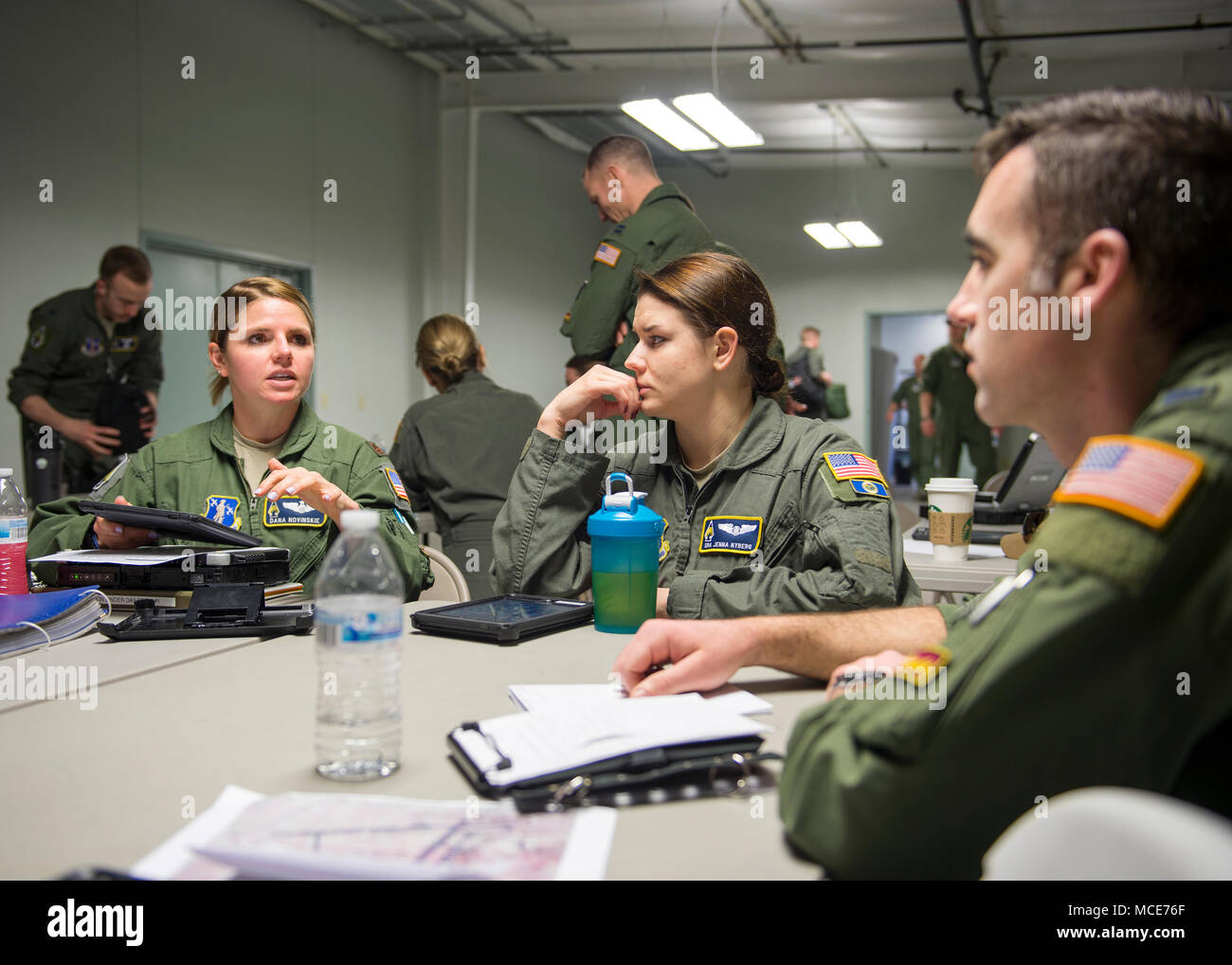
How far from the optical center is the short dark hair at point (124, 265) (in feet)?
14.3

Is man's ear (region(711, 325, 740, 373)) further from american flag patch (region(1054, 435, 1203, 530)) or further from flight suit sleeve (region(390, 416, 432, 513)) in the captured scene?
flight suit sleeve (region(390, 416, 432, 513))

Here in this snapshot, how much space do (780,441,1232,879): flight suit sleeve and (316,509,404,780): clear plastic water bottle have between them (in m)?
0.46

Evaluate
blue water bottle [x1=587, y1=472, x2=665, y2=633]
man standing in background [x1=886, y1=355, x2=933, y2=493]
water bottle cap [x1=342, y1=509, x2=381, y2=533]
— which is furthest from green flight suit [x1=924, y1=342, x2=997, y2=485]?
water bottle cap [x1=342, y1=509, x2=381, y2=533]

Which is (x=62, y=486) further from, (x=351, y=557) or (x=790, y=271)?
(x=790, y=271)

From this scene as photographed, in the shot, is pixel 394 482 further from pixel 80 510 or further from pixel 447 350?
pixel 447 350

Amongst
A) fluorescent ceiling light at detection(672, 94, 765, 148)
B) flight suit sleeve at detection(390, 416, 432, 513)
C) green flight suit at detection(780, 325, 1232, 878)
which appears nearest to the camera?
green flight suit at detection(780, 325, 1232, 878)

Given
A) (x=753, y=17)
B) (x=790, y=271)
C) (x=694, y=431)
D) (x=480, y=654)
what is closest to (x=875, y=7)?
(x=753, y=17)

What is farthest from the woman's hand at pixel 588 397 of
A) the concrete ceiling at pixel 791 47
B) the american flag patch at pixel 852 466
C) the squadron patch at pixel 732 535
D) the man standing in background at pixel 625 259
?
the concrete ceiling at pixel 791 47

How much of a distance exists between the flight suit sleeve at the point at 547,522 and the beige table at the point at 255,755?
375 millimetres

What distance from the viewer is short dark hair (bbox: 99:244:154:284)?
437 cm

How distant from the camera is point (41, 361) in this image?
446cm

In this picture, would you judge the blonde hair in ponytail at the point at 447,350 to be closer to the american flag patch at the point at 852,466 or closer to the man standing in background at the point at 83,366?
the man standing in background at the point at 83,366
